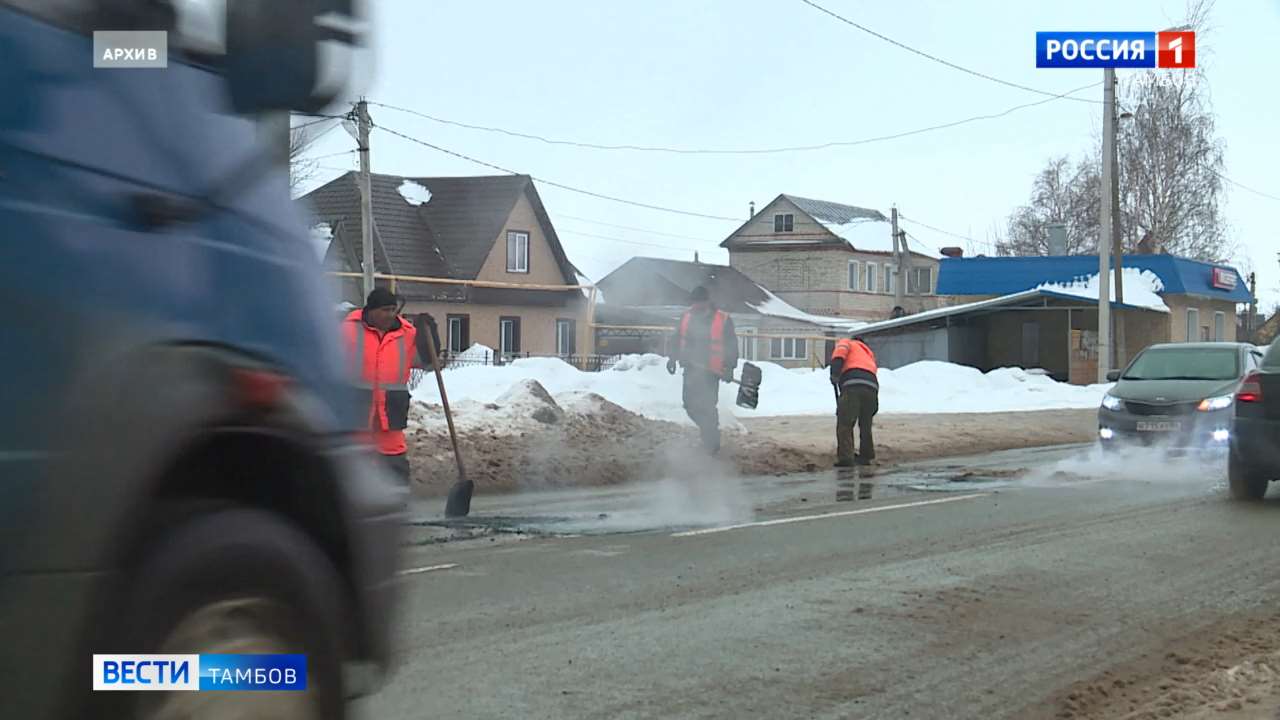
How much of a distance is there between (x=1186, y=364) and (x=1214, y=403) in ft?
4.60

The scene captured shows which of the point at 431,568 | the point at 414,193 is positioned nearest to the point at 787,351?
the point at 414,193

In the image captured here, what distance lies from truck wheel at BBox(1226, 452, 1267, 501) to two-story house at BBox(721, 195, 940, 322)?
59.9 metres

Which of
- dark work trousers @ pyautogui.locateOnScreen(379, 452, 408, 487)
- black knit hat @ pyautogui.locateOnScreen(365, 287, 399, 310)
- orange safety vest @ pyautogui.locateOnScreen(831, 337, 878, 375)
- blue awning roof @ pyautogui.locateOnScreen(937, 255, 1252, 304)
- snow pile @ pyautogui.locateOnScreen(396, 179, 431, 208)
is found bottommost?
dark work trousers @ pyautogui.locateOnScreen(379, 452, 408, 487)

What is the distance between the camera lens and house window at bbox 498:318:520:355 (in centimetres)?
3812

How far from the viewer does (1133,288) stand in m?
45.9

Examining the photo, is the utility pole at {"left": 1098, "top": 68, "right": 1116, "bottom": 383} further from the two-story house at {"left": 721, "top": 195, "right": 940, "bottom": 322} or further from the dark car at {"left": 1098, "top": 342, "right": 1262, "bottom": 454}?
the two-story house at {"left": 721, "top": 195, "right": 940, "bottom": 322}

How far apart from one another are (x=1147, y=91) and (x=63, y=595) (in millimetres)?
59711

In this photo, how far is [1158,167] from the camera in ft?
188

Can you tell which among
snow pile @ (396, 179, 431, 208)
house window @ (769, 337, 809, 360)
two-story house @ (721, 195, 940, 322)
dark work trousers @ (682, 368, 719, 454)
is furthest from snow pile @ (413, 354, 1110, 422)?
two-story house @ (721, 195, 940, 322)

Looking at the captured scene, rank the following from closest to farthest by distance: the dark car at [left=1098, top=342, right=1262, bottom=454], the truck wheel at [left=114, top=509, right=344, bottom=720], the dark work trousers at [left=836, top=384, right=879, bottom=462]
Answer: the truck wheel at [left=114, top=509, right=344, bottom=720]
the dark car at [left=1098, top=342, right=1262, bottom=454]
the dark work trousers at [left=836, top=384, right=879, bottom=462]

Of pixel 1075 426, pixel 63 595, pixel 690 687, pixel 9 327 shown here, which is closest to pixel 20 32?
pixel 9 327

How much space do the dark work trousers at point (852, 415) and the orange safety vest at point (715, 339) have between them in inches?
104

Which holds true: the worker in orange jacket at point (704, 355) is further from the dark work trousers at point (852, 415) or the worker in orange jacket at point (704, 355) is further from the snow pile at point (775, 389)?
the snow pile at point (775, 389)

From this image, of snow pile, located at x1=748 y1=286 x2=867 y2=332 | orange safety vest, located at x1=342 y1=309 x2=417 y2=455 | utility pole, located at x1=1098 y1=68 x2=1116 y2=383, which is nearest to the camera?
orange safety vest, located at x1=342 y1=309 x2=417 y2=455
